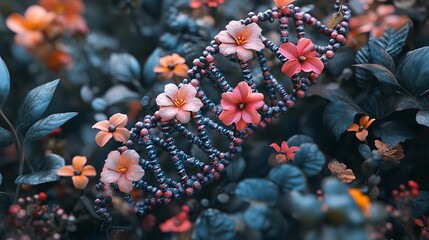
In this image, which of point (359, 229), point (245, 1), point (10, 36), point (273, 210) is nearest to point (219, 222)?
point (273, 210)

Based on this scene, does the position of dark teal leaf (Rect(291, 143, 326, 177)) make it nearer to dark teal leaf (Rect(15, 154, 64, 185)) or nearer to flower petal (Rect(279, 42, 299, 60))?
flower petal (Rect(279, 42, 299, 60))

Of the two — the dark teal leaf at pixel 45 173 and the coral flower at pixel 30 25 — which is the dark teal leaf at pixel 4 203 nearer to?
the dark teal leaf at pixel 45 173

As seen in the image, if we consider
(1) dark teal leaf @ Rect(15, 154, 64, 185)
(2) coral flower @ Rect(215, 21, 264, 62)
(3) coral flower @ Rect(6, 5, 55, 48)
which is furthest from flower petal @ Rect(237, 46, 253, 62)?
(3) coral flower @ Rect(6, 5, 55, 48)

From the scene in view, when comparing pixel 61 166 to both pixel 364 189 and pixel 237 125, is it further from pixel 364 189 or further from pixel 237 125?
pixel 364 189

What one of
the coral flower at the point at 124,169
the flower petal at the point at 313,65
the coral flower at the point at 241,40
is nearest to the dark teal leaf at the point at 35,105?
the coral flower at the point at 124,169

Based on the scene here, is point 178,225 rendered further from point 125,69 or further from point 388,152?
point 125,69
